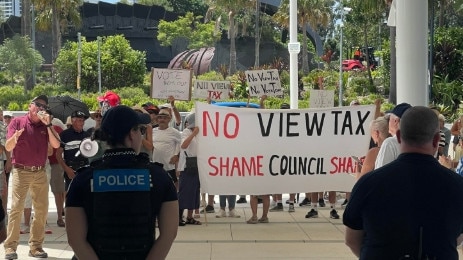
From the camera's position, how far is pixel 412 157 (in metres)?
4.24

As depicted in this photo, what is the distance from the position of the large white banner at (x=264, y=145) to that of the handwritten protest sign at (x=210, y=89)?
4.65 m

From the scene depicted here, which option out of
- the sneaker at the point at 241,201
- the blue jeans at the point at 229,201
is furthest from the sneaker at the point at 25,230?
the sneaker at the point at 241,201

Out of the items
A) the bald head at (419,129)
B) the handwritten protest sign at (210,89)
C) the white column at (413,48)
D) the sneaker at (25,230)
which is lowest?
the sneaker at (25,230)

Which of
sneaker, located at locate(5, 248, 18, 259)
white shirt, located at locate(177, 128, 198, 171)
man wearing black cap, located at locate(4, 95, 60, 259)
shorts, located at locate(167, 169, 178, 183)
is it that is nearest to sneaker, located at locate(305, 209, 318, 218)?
white shirt, located at locate(177, 128, 198, 171)

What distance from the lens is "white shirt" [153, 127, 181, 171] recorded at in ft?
42.0

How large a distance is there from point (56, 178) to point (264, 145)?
2903mm

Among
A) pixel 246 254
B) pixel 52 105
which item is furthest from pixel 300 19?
pixel 246 254

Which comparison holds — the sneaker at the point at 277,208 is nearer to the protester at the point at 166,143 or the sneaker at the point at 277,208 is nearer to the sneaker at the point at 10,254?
the protester at the point at 166,143

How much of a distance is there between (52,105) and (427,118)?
39.3 ft

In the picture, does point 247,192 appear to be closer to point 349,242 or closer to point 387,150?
point 387,150

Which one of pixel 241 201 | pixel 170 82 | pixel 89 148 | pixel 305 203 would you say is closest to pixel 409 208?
pixel 89 148

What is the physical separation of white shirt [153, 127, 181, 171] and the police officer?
8.12m

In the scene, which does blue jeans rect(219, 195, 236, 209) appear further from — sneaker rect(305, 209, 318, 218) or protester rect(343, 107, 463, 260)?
protester rect(343, 107, 463, 260)

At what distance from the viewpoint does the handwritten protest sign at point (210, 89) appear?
17.5m
